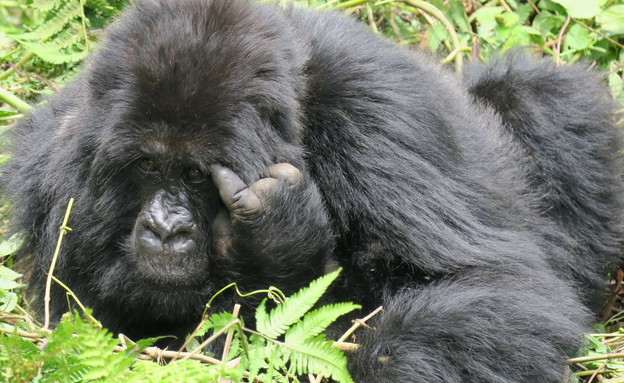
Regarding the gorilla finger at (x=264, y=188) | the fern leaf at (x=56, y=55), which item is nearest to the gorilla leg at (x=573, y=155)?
the gorilla finger at (x=264, y=188)

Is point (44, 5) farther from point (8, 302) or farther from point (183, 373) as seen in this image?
point (183, 373)

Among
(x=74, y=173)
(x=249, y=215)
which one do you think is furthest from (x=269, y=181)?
(x=74, y=173)

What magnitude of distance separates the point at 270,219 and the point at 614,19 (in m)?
3.12

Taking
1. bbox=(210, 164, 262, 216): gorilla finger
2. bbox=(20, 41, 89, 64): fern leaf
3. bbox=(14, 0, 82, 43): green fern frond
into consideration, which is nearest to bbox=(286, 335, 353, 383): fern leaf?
bbox=(210, 164, 262, 216): gorilla finger

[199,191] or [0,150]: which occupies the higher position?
[199,191]

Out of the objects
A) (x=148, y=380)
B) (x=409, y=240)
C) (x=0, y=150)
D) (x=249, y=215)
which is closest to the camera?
(x=148, y=380)

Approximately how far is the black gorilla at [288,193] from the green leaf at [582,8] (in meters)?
1.59

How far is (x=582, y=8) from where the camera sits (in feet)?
17.5

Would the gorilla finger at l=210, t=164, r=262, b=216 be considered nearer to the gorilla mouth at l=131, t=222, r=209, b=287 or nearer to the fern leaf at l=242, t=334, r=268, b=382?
the gorilla mouth at l=131, t=222, r=209, b=287

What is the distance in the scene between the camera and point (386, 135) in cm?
366

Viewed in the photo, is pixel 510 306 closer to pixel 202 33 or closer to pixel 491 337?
pixel 491 337

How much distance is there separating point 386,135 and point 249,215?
2.41ft

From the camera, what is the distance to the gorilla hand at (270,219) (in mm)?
3342

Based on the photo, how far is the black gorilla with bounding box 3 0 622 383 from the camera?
3332 millimetres
